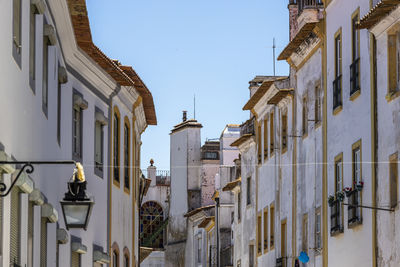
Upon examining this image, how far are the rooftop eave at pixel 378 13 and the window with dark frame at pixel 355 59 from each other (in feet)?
9.62

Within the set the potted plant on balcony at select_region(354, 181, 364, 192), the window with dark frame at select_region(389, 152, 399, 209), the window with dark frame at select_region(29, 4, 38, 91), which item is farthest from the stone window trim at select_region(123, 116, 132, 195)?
the window with dark frame at select_region(29, 4, 38, 91)

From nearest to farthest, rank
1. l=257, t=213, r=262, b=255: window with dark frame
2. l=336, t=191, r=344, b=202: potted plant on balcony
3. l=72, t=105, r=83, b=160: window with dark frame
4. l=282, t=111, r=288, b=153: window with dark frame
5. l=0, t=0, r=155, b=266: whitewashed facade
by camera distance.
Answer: l=0, t=0, r=155, b=266: whitewashed facade → l=72, t=105, r=83, b=160: window with dark frame → l=336, t=191, r=344, b=202: potted plant on balcony → l=282, t=111, r=288, b=153: window with dark frame → l=257, t=213, r=262, b=255: window with dark frame

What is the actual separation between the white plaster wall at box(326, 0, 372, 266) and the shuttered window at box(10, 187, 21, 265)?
12990 millimetres

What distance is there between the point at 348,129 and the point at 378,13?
19.1ft

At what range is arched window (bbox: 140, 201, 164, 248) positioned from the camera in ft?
255

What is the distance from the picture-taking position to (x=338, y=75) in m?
31.6

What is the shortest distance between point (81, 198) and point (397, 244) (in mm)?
10595

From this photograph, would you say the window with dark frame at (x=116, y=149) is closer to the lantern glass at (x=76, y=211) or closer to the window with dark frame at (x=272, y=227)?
the window with dark frame at (x=272, y=227)

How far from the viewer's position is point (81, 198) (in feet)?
54.0

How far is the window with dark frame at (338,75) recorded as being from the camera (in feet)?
103

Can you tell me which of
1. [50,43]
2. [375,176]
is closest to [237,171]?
[375,176]

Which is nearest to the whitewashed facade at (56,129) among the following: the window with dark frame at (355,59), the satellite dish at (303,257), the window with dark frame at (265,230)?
the satellite dish at (303,257)

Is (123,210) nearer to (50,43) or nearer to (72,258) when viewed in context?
(72,258)

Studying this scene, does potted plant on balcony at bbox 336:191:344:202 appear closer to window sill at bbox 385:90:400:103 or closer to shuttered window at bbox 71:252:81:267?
window sill at bbox 385:90:400:103
